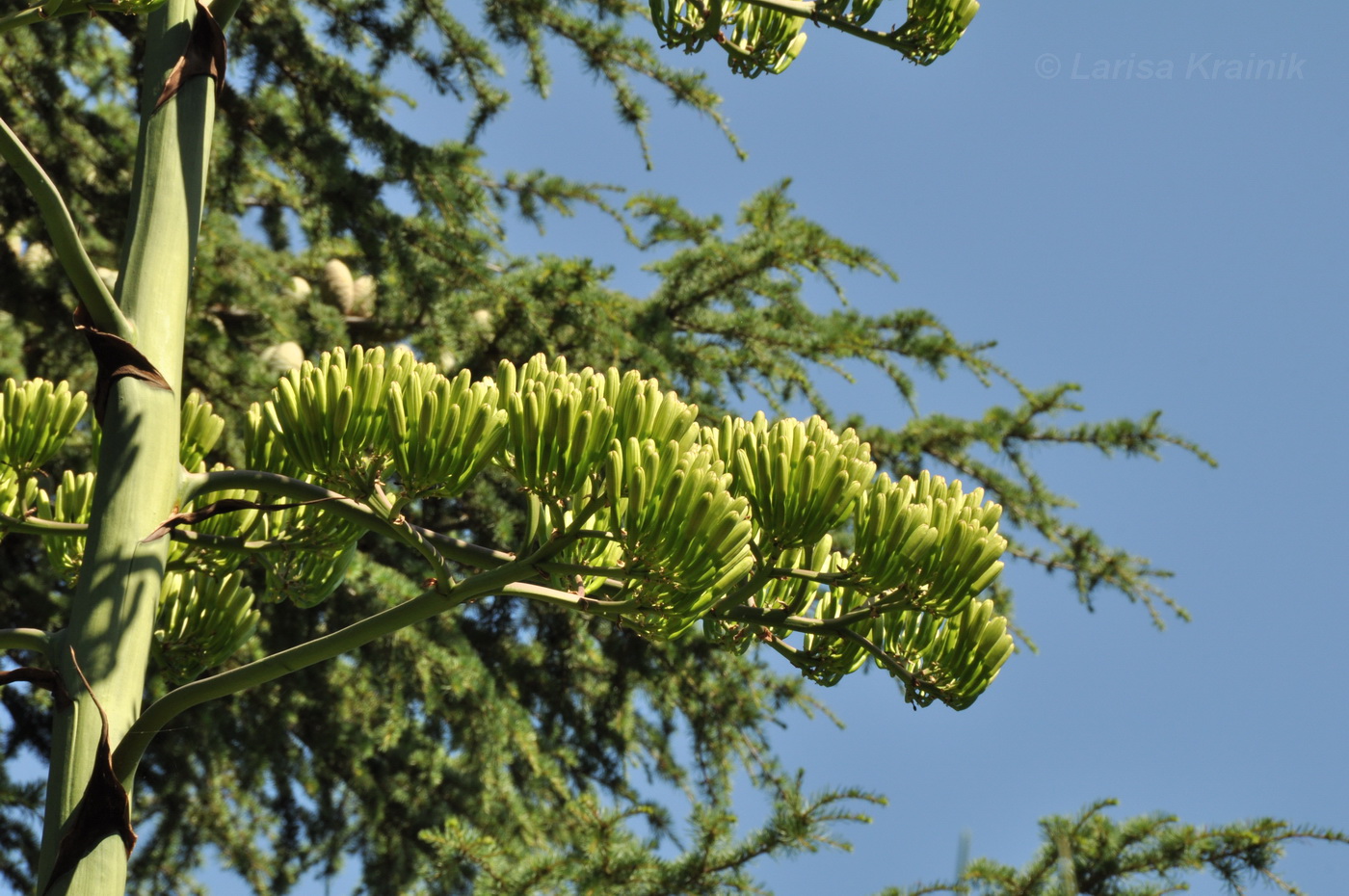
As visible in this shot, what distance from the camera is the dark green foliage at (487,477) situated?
171 inches

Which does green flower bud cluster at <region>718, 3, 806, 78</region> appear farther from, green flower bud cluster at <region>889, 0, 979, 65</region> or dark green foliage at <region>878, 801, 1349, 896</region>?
dark green foliage at <region>878, 801, 1349, 896</region>

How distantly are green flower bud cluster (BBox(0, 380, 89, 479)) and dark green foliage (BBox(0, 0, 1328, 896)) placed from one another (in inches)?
88.8

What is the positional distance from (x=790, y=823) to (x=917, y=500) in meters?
2.28

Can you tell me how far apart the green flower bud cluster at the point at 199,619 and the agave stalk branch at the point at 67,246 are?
23.5 inches

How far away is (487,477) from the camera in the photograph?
4785 mm

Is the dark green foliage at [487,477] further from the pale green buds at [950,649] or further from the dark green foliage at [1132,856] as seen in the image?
the pale green buds at [950,649]

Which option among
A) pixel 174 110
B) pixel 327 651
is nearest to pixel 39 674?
pixel 327 651

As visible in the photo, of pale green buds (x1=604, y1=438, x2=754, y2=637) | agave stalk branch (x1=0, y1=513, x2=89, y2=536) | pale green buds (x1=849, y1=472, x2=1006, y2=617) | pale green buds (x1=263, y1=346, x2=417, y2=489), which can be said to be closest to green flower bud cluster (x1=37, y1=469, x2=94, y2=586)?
agave stalk branch (x1=0, y1=513, x2=89, y2=536)

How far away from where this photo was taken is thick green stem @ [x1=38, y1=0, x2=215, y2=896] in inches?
57.6

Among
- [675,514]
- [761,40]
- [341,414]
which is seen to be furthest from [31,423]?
[761,40]

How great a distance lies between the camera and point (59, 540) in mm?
2053

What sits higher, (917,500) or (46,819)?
(917,500)

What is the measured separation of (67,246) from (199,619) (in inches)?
30.0

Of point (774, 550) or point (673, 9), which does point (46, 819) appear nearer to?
point (774, 550)
